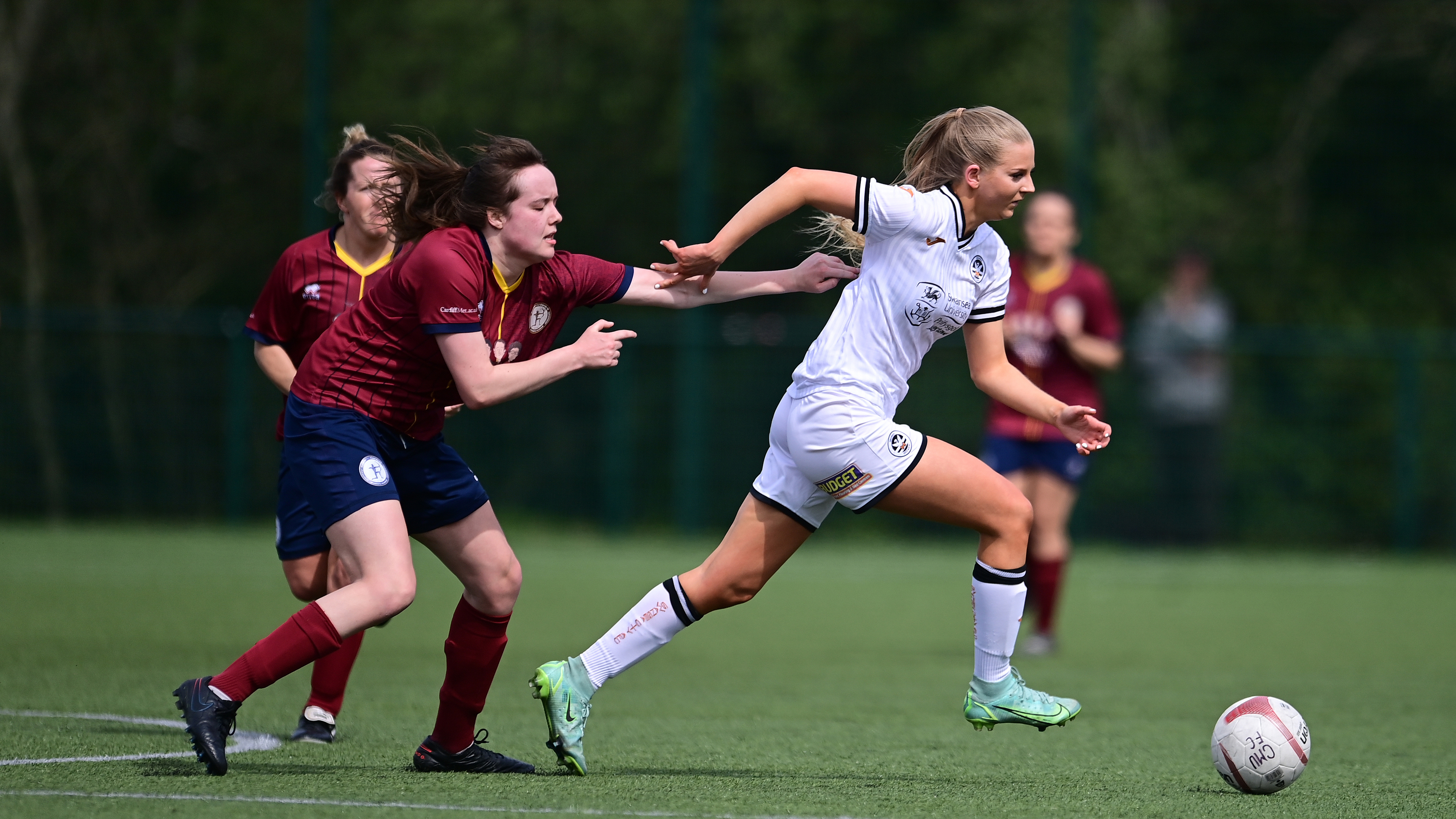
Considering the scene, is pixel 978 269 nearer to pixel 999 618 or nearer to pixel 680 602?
pixel 999 618

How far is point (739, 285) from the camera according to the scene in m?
4.92

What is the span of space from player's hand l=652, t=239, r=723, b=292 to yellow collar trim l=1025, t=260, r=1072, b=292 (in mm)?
4075

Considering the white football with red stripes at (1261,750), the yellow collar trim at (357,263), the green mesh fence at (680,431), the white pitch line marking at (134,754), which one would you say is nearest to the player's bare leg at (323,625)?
the white pitch line marking at (134,754)

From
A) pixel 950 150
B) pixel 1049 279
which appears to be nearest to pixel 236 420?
pixel 1049 279

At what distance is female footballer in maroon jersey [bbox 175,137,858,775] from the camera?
4.32 meters

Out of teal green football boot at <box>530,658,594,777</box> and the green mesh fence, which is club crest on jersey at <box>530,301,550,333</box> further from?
the green mesh fence

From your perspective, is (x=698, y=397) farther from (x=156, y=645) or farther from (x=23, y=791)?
(x=23, y=791)

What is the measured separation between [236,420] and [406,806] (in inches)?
425

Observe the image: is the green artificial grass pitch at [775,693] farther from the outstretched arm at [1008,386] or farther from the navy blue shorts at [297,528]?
the outstretched arm at [1008,386]

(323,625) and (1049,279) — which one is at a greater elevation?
(1049,279)

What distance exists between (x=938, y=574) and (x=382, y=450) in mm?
8473

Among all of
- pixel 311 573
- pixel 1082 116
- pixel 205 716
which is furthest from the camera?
pixel 1082 116

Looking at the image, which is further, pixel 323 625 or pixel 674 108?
pixel 674 108

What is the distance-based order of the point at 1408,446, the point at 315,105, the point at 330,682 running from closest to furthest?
the point at 330,682 → the point at 1408,446 → the point at 315,105
